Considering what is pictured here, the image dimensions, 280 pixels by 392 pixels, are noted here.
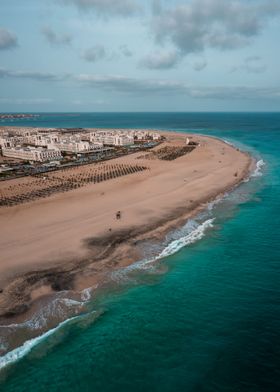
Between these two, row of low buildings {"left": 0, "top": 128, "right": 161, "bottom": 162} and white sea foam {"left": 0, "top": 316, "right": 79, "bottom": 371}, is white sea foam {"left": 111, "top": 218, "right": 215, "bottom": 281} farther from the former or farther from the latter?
row of low buildings {"left": 0, "top": 128, "right": 161, "bottom": 162}

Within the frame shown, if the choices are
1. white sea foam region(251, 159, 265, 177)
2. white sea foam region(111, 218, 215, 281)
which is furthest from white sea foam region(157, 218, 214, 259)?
white sea foam region(251, 159, 265, 177)

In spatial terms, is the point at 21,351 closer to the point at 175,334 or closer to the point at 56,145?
the point at 175,334

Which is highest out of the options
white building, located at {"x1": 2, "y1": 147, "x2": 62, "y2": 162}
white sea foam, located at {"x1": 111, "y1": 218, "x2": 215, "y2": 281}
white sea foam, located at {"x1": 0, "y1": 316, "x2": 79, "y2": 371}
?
white building, located at {"x1": 2, "y1": 147, "x2": 62, "y2": 162}

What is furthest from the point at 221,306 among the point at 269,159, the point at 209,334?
the point at 269,159

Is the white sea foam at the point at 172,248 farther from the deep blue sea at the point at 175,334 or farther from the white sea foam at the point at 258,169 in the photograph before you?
the white sea foam at the point at 258,169

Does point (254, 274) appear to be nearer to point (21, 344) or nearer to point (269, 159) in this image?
point (21, 344)
